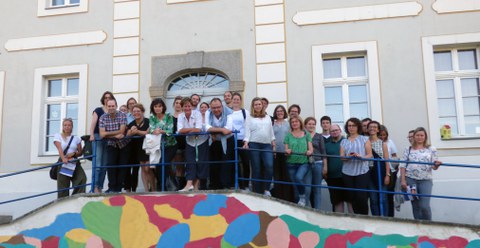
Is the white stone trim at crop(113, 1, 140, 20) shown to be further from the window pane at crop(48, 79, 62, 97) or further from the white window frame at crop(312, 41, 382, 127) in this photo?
the white window frame at crop(312, 41, 382, 127)

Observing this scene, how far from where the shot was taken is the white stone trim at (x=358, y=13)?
354 inches

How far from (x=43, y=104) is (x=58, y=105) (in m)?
0.28

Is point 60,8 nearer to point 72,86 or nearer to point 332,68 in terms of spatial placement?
point 72,86

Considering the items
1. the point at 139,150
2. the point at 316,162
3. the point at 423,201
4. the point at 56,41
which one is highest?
the point at 56,41

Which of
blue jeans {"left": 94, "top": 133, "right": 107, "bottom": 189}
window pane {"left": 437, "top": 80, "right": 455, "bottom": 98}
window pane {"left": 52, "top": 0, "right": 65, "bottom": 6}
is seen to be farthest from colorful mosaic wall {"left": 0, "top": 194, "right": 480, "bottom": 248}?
window pane {"left": 52, "top": 0, "right": 65, "bottom": 6}

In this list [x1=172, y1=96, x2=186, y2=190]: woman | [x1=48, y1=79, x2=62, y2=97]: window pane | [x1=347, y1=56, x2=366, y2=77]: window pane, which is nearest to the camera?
[x1=172, y1=96, x2=186, y2=190]: woman

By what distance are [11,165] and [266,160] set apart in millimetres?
5493

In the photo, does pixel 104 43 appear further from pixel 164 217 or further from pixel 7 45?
pixel 164 217

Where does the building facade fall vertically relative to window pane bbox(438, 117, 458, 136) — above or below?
above

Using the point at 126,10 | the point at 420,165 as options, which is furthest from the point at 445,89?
the point at 126,10

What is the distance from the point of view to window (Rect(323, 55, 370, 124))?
9.05 metres

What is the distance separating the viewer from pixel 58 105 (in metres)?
10.0

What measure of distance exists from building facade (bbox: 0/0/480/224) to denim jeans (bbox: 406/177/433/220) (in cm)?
159

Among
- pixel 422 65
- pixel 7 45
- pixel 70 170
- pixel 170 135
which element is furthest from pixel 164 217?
pixel 7 45
